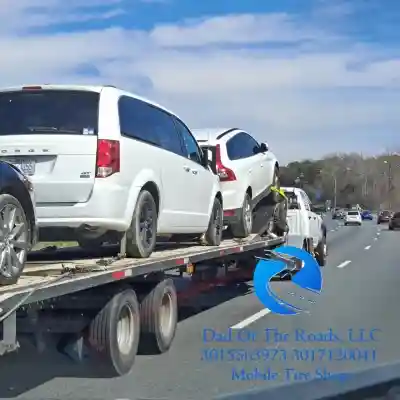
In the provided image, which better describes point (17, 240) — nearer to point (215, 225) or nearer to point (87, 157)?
point (87, 157)

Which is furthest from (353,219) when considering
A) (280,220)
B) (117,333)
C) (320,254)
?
(117,333)

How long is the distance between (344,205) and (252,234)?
13048 cm

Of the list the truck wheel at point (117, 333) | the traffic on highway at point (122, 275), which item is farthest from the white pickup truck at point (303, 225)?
the truck wheel at point (117, 333)

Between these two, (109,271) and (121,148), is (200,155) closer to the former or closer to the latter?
(121,148)

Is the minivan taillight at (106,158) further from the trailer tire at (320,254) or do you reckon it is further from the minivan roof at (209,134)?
the trailer tire at (320,254)

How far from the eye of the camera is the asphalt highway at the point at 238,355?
20.8ft

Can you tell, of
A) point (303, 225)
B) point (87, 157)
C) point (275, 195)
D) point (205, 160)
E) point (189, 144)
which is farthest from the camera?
point (303, 225)

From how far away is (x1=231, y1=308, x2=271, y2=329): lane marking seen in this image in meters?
9.53

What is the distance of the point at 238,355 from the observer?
7.80 meters

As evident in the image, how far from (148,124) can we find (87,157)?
1.36 metres

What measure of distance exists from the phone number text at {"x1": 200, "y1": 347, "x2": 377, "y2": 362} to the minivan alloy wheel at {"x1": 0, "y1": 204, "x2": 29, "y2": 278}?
8.67 feet

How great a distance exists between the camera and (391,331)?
935cm

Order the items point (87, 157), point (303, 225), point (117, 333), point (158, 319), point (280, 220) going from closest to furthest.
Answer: point (117, 333)
point (87, 157)
point (158, 319)
point (280, 220)
point (303, 225)

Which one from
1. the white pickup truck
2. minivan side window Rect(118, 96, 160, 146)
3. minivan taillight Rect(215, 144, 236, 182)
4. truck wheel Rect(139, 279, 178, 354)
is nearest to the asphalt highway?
truck wheel Rect(139, 279, 178, 354)
